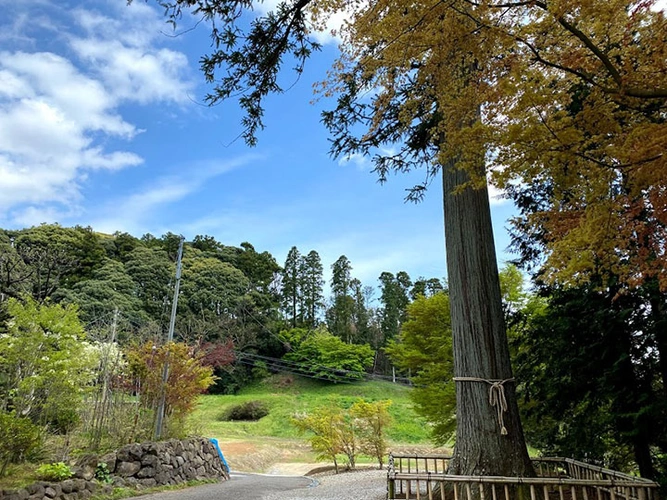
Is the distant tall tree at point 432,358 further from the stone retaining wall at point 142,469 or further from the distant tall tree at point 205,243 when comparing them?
the distant tall tree at point 205,243

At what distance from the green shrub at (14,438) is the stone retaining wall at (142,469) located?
633mm

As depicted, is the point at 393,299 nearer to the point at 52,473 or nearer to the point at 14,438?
the point at 52,473

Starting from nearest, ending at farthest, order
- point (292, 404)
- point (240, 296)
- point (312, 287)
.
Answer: point (292, 404), point (240, 296), point (312, 287)

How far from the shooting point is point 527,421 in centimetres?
688

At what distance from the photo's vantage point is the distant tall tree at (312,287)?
32375mm

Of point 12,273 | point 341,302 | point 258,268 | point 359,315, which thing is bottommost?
point 12,273

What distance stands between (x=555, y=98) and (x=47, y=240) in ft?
89.8

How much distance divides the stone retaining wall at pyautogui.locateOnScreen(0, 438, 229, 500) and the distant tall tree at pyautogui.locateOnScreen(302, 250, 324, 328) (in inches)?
888

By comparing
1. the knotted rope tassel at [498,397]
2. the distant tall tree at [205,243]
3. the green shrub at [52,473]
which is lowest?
the green shrub at [52,473]

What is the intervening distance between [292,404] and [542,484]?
19818mm

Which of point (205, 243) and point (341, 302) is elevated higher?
point (205, 243)

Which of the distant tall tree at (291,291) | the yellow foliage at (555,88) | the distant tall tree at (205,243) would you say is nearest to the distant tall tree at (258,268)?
the distant tall tree at (291,291)

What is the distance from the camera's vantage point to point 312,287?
3269 cm

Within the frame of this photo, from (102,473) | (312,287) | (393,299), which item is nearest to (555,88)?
(102,473)
